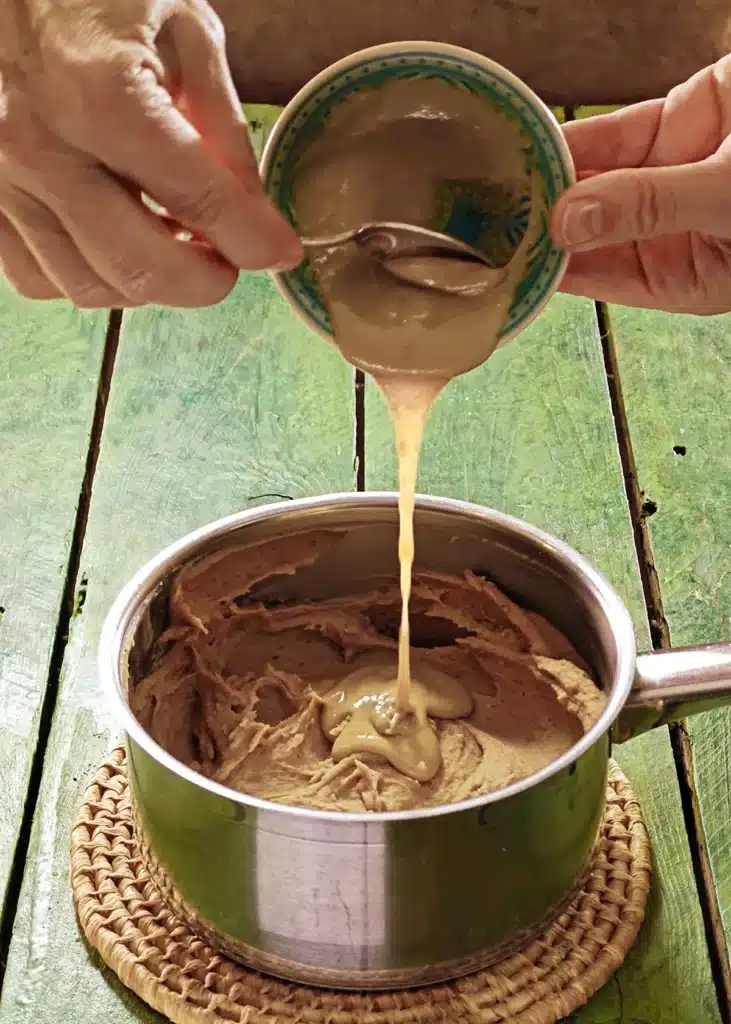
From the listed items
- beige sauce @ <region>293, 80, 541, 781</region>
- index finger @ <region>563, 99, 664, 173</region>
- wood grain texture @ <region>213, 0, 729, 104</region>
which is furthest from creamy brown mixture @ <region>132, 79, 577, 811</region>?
wood grain texture @ <region>213, 0, 729, 104</region>

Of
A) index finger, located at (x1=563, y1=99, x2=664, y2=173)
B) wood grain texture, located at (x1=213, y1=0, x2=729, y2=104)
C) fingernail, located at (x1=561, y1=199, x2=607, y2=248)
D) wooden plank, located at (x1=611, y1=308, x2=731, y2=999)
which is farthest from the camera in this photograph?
wood grain texture, located at (x1=213, y1=0, x2=729, y2=104)

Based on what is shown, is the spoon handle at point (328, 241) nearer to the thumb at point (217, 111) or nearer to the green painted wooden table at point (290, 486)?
the thumb at point (217, 111)

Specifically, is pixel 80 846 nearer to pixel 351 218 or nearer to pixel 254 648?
pixel 254 648

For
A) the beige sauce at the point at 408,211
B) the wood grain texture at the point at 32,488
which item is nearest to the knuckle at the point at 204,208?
the beige sauce at the point at 408,211

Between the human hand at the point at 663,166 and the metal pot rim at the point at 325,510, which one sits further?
the human hand at the point at 663,166

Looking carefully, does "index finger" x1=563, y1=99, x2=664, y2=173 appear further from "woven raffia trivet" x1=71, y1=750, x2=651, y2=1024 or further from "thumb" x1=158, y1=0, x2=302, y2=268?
"woven raffia trivet" x1=71, y1=750, x2=651, y2=1024
